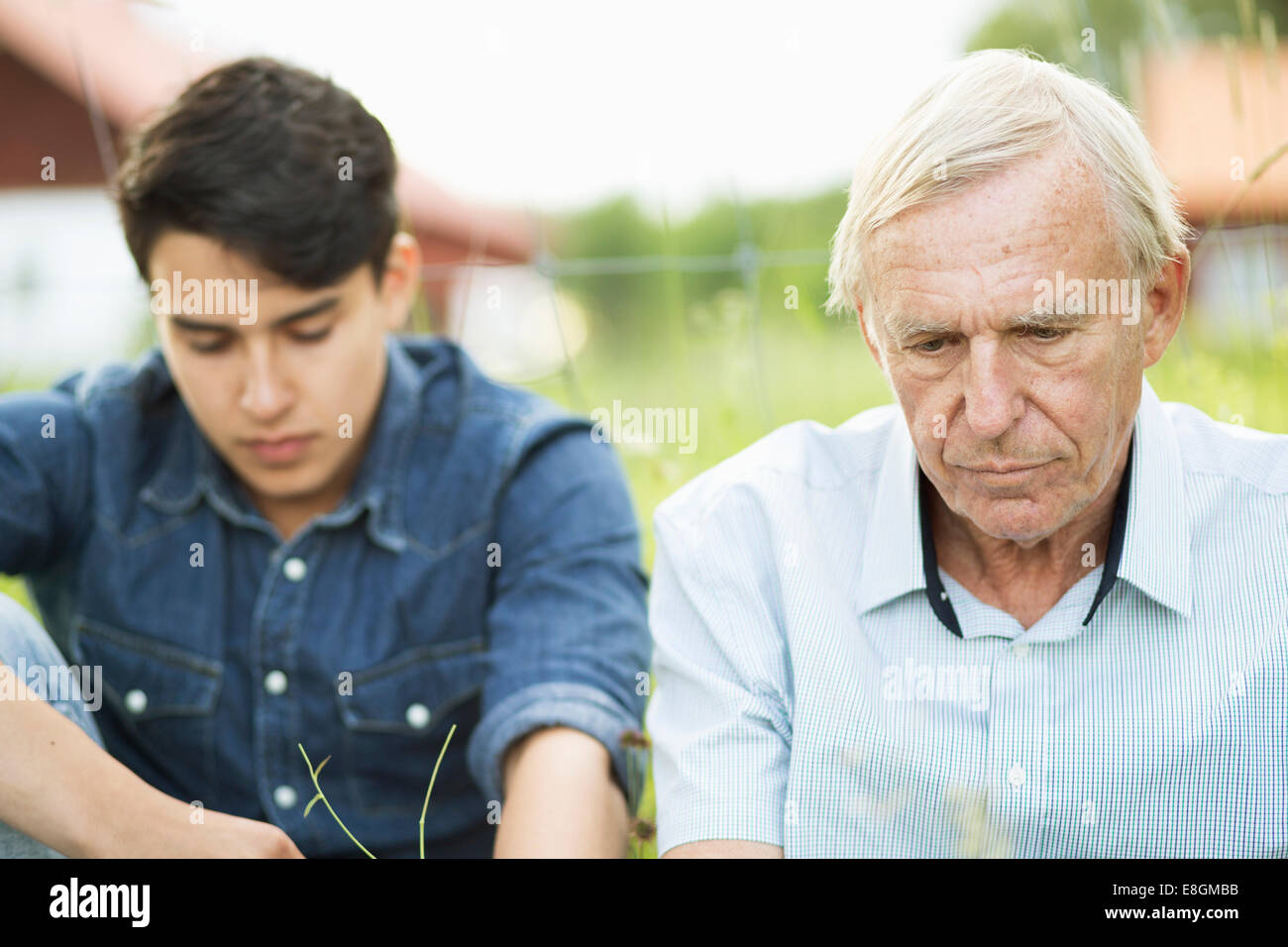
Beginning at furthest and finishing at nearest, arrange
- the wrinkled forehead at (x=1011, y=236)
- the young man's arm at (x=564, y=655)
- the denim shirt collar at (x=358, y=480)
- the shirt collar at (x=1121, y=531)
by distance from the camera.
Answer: the denim shirt collar at (x=358, y=480) < the young man's arm at (x=564, y=655) < the shirt collar at (x=1121, y=531) < the wrinkled forehead at (x=1011, y=236)

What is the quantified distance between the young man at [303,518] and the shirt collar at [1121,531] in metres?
0.53

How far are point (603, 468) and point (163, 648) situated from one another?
0.90 meters

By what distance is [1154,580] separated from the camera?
155 centimetres

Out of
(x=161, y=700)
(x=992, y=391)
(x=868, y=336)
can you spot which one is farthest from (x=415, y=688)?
(x=992, y=391)

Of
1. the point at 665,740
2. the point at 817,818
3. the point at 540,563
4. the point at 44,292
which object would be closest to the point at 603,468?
the point at 540,563

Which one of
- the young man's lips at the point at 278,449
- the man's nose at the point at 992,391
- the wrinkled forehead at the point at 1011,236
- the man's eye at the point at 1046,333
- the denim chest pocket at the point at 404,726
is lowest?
the denim chest pocket at the point at 404,726

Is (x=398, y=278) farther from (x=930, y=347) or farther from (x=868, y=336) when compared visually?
(x=930, y=347)

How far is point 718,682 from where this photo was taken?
164cm

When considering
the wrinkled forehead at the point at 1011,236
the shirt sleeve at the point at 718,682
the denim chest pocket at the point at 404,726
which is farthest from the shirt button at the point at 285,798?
the wrinkled forehead at the point at 1011,236

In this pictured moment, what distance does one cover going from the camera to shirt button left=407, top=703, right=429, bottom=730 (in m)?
2.14

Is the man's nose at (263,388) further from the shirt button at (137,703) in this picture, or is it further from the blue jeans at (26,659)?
the shirt button at (137,703)

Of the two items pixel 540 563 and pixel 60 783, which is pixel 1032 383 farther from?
pixel 60 783

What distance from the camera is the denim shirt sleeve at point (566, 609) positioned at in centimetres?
190

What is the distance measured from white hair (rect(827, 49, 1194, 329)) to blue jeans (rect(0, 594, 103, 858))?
1.38 meters
